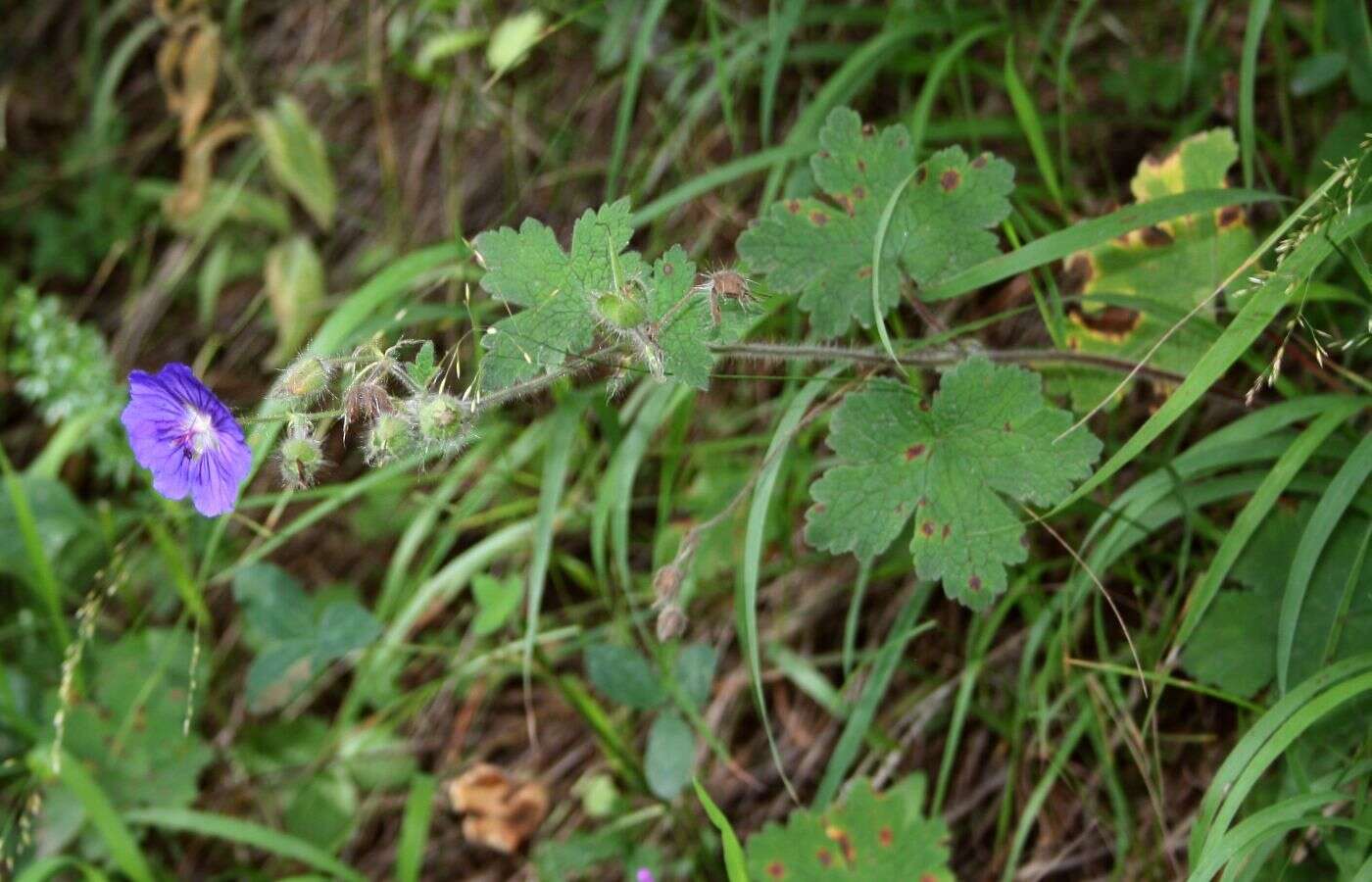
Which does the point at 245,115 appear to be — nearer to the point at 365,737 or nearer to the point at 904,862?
the point at 365,737

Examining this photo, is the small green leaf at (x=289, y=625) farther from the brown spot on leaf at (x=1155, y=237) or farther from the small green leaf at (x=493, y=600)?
the brown spot on leaf at (x=1155, y=237)

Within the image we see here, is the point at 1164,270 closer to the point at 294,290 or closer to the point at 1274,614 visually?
the point at 1274,614

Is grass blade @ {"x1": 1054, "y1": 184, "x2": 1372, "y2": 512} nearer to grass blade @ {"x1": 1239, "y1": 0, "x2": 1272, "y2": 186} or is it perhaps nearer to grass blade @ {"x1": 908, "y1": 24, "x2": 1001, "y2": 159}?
grass blade @ {"x1": 1239, "y1": 0, "x2": 1272, "y2": 186}

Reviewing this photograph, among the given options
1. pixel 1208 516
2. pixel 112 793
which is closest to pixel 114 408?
pixel 112 793

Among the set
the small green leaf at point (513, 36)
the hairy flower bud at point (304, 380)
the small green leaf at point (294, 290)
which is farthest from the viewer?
the small green leaf at point (294, 290)

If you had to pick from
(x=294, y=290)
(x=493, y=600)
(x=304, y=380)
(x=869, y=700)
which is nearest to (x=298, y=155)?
(x=294, y=290)

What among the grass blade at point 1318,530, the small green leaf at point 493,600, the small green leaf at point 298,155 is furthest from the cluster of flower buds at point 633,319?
the small green leaf at point 298,155

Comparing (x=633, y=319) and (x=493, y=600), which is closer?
(x=633, y=319)
